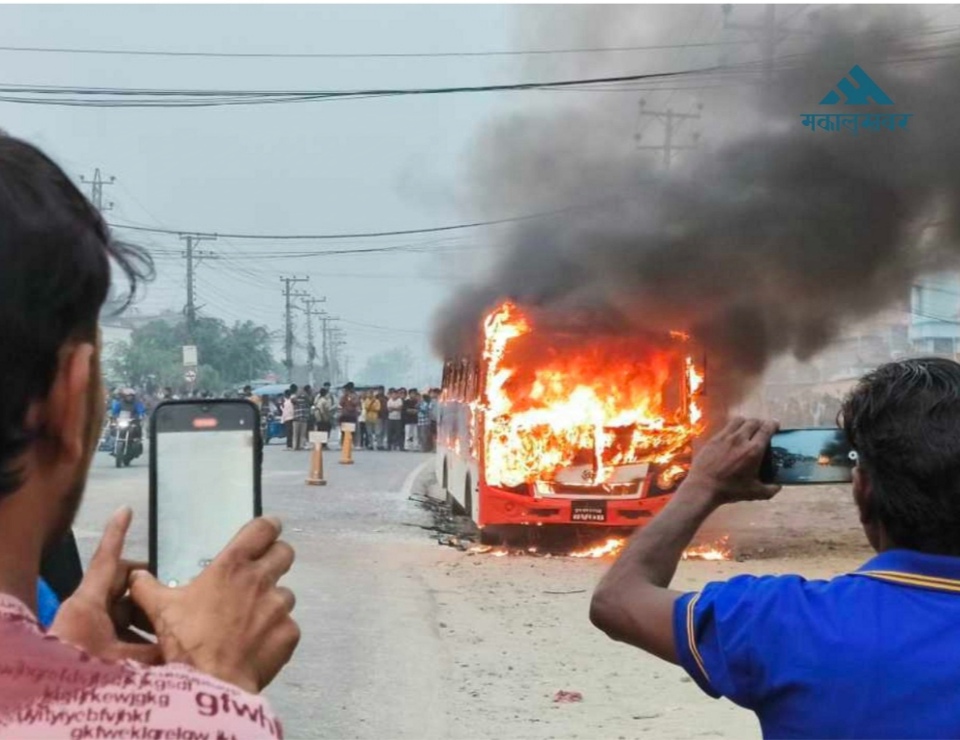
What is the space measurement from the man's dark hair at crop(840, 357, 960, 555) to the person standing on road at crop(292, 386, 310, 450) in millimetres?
26095

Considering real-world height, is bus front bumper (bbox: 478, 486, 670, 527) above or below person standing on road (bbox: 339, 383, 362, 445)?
below

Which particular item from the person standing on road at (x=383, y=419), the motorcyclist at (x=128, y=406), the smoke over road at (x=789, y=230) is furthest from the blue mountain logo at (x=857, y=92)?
the person standing on road at (x=383, y=419)

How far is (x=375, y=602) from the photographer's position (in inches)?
331

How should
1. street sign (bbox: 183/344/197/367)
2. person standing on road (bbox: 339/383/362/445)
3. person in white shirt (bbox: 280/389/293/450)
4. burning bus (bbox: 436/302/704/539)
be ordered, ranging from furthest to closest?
street sign (bbox: 183/344/197/367)
person standing on road (bbox: 339/383/362/445)
person in white shirt (bbox: 280/389/293/450)
burning bus (bbox: 436/302/704/539)

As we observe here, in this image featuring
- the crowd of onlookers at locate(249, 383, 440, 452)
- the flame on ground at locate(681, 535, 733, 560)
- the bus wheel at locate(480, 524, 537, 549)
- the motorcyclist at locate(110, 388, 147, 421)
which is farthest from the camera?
the crowd of onlookers at locate(249, 383, 440, 452)

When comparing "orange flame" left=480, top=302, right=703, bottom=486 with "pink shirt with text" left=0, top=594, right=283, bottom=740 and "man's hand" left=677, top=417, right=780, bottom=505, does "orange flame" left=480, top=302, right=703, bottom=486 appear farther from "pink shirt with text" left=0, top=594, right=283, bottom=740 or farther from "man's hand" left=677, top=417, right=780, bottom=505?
"pink shirt with text" left=0, top=594, right=283, bottom=740

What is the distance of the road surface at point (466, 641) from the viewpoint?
5406 millimetres

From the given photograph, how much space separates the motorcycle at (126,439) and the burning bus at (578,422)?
12.3 metres

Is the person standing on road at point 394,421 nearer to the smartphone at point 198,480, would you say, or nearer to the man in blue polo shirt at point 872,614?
the smartphone at point 198,480

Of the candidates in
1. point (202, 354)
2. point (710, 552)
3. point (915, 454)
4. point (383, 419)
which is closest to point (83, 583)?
point (915, 454)

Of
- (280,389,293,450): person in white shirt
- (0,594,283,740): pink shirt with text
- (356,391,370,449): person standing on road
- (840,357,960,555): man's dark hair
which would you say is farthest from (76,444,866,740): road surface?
(356,391,370,449): person standing on road

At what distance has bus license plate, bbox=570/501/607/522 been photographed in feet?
33.8

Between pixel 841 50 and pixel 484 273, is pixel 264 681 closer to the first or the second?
pixel 484 273

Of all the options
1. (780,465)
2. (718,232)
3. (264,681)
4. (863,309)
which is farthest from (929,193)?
(264,681)
